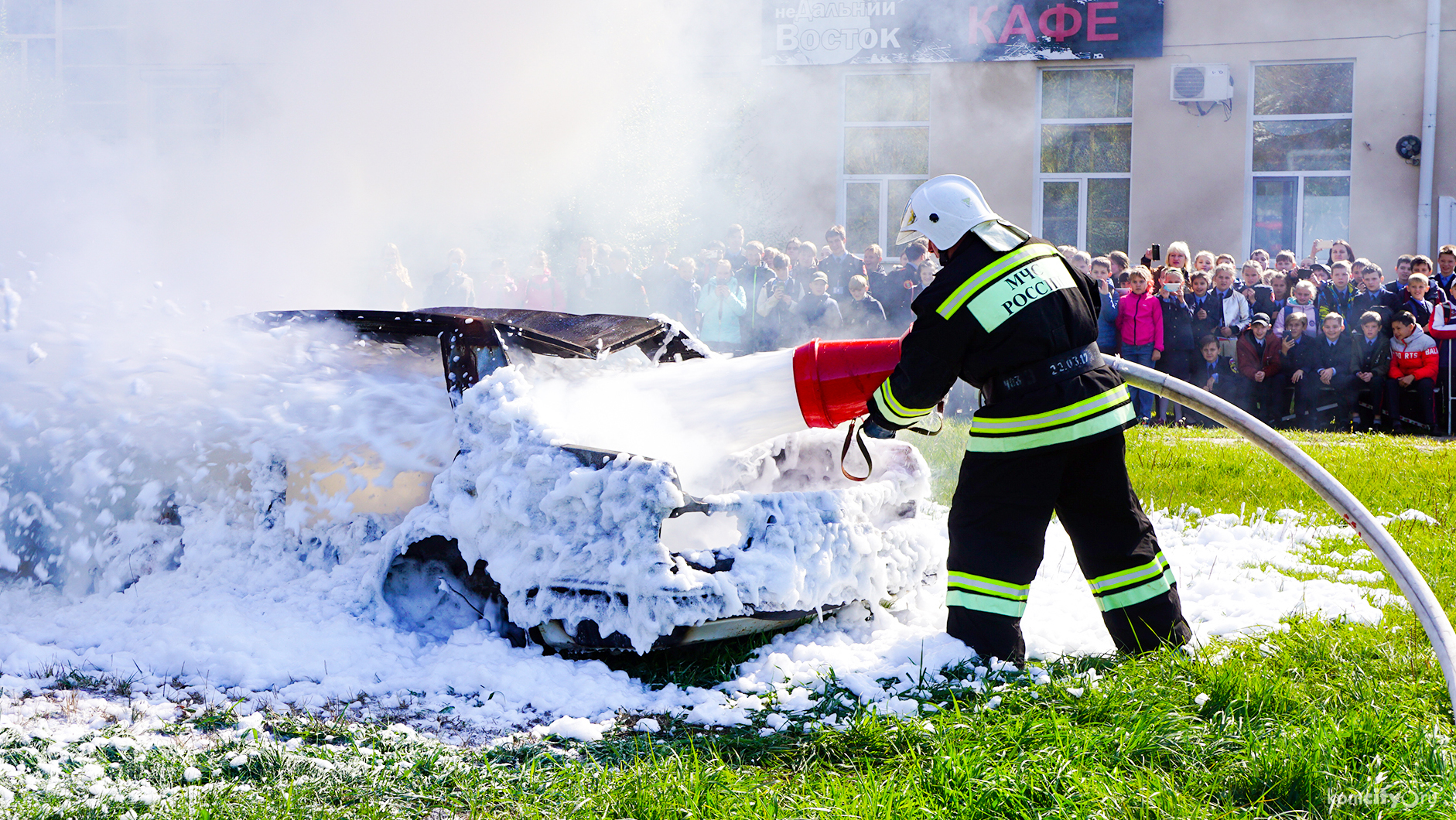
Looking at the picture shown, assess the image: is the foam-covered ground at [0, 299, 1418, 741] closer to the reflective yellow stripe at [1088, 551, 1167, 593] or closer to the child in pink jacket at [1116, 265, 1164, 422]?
the reflective yellow stripe at [1088, 551, 1167, 593]

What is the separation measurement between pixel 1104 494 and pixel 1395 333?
7.42m

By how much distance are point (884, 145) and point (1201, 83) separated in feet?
13.8

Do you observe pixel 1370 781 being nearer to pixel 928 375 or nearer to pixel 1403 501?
pixel 928 375

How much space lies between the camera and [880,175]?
15922mm

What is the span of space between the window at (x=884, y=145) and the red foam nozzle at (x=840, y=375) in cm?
1219

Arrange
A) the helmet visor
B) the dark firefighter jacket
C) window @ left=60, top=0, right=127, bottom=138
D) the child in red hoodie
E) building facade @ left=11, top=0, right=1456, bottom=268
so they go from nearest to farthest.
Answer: the dark firefighter jacket → the helmet visor → window @ left=60, top=0, right=127, bottom=138 → the child in red hoodie → building facade @ left=11, top=0, right=1456, bottom=268

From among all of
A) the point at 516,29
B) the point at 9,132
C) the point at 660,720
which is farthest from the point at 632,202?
the point at 660,720

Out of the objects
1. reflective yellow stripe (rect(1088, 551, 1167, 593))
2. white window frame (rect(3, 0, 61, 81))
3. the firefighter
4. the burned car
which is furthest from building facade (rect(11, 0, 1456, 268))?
reflective yellow stripe (rect(1088, 551, 1167, 593))

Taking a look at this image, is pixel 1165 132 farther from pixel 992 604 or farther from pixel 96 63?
pixel 992 604

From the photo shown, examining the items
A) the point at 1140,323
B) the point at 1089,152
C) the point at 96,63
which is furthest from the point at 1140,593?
the point at 1089,152

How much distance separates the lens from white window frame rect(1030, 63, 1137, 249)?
1538 centimetres

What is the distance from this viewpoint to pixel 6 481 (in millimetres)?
3836

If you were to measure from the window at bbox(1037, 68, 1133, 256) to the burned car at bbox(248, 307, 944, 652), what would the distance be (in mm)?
12814

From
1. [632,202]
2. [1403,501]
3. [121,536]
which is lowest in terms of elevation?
[1403,501]
